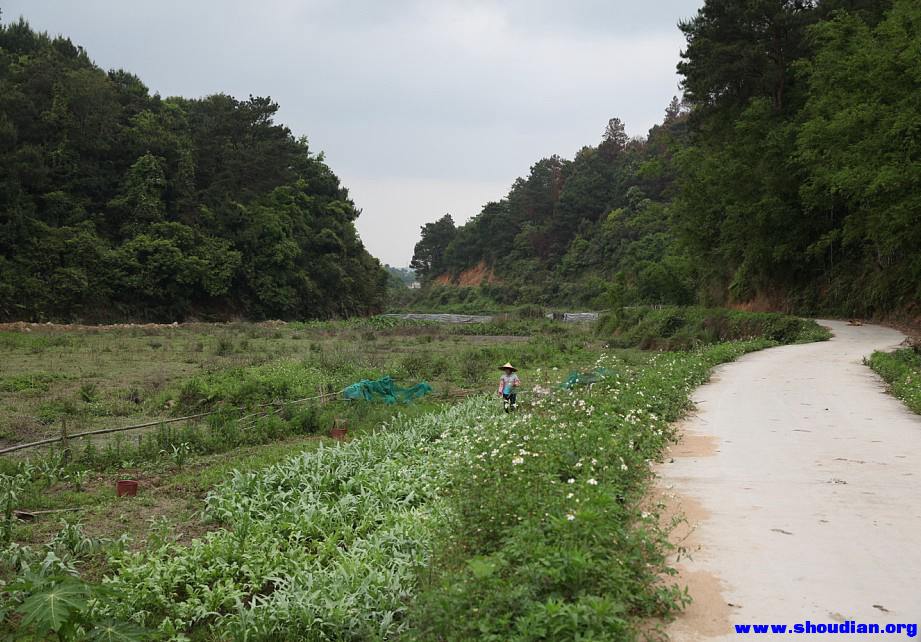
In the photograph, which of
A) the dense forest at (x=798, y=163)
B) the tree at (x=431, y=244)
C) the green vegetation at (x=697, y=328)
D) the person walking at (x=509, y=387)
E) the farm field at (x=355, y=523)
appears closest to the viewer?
the farm field at (x=355, y=523)

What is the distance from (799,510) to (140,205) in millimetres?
49393

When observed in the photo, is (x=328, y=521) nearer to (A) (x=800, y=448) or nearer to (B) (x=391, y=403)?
(A) (x=800, y=448)

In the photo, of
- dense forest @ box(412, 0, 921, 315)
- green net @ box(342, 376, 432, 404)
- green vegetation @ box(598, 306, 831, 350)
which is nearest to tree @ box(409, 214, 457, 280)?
Answer: dense forest @ box(412, 0, 921, 315)

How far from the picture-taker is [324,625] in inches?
183

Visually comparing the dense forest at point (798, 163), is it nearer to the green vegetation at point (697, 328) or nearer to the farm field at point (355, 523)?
the green vegetation at point (697, 328)

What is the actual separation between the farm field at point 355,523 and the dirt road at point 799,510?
0.35 m

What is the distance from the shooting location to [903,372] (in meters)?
12.0

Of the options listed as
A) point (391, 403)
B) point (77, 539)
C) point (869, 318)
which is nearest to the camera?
point (77, 539)

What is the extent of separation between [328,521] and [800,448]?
18.0 ft

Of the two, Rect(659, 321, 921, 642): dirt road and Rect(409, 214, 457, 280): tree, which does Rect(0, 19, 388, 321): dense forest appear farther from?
Rect(409, 214, 457, 280): tree

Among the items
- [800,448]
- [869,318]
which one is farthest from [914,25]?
[800,448]

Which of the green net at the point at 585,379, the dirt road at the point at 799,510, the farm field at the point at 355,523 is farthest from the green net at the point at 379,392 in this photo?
the dirt road at the point at 799,510

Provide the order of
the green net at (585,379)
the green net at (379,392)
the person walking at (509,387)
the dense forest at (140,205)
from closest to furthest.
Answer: the person walking at (509,387) → the green net at (585,379) → the green net at (379,392) → the dense forest at (140,205)

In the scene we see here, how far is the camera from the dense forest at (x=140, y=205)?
40.6 meters
